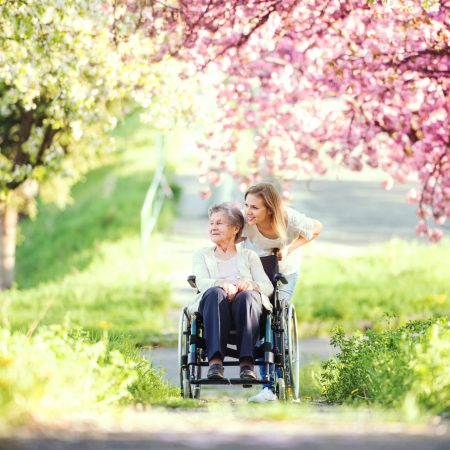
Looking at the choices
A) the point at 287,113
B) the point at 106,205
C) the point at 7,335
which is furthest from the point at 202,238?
the point at 7,335

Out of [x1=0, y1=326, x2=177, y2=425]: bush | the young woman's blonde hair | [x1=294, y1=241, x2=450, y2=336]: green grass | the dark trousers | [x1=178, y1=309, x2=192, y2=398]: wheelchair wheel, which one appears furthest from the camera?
[x1=294, y1=241, x2=450, y2=336]: green grass

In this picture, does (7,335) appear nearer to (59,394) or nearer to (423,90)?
(59,394)

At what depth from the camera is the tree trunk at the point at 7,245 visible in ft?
53.9

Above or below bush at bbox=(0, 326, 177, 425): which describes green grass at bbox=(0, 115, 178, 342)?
above

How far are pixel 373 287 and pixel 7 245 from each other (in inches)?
234

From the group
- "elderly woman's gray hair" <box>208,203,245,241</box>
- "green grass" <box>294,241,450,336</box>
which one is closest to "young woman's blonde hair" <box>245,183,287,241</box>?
"elderly woman's gray hair" <box>208,203,245,241</box>

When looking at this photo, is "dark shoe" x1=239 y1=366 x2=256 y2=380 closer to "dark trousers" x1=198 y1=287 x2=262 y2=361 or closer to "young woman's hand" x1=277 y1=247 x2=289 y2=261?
"dark trousers" x1=198 y1=287 x2=262 y2=361

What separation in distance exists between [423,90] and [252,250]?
7.80 feet

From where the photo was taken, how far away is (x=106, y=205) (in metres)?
25.3

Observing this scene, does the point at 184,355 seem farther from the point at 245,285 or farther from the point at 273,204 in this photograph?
the point at 273,204

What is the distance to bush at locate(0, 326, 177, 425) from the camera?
445 centimetres

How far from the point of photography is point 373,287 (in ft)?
44.3

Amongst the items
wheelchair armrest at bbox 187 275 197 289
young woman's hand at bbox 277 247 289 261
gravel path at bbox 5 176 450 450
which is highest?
young woman's hand at bbox 277 247 289 261

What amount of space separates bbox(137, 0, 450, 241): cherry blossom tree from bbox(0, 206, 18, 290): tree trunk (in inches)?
211
